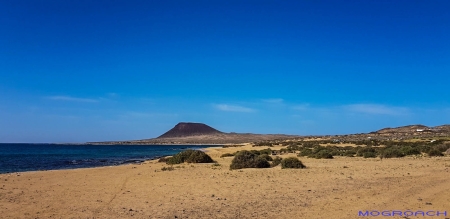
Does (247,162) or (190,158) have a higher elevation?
(190,158)

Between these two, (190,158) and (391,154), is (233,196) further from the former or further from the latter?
(391,154)

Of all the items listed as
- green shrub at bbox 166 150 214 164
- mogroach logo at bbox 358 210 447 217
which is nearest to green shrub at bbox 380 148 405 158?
green shrub at bbox 166 150 214 164

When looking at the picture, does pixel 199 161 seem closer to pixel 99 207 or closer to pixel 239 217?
pixel 99 207

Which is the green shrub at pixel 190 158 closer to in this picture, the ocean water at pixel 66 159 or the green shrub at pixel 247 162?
the green shrub at pixel 247 162

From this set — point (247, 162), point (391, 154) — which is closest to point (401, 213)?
point (247, 162)

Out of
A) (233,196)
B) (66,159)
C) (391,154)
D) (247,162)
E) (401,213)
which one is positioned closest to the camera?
(401,213)

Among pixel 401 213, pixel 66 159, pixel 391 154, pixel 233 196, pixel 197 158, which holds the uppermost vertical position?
pixel 197 158

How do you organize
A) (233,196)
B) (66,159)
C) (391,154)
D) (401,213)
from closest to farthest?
(401,213) → (233,196) → (391,154) → (66,159)

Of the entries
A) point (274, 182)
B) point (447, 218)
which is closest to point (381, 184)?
point (274, 182)

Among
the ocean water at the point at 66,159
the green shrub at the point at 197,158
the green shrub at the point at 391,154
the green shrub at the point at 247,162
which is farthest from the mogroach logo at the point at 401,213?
the ocean water at the point at 66,159

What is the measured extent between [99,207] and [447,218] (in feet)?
29.1

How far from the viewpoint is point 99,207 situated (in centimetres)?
1027

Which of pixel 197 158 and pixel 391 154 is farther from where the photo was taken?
pixel 391 154

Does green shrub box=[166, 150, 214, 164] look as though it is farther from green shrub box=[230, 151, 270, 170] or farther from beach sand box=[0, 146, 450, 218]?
beach sand box=[0, 146, 450, 218]
